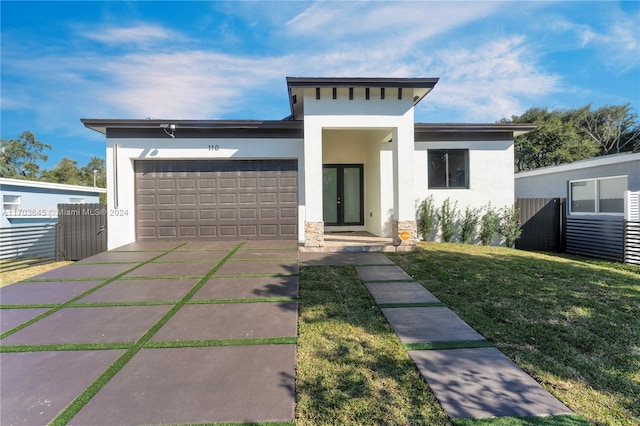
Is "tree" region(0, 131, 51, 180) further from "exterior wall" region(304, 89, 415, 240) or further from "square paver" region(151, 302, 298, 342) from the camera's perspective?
"square paver" region(151, 302, 298, 342)

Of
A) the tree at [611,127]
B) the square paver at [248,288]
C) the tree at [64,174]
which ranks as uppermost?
the tree at [611,127]

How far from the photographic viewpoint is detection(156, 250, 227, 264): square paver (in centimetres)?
656

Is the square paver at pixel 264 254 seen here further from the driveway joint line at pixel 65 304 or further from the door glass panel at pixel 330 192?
the door glass panel at pixel 330 192

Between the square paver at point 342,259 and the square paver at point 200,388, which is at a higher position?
the square paver at point 342,259

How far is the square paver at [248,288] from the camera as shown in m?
4.33

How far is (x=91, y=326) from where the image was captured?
11.1ft

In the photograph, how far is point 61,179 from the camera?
3216cm

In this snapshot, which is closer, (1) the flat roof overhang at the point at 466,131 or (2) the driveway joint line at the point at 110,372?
(2) the driveway joint line at the point at 110,372

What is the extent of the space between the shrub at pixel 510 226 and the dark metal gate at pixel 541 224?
0.31 metres

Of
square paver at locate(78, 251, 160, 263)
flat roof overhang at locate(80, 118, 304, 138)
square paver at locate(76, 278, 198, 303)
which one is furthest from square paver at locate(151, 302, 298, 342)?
flat roof overhang at locate(80, 118, 304, 138)

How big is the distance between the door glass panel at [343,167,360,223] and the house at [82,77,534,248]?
31.3 inches

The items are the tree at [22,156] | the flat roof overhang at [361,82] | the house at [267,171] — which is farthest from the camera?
the tree at [22,156]

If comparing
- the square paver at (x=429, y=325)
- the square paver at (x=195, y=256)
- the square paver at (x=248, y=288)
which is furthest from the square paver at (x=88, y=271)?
the square paver at (x=429, y=325)

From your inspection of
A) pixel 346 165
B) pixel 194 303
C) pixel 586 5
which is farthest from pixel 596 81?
pixel 194 303
